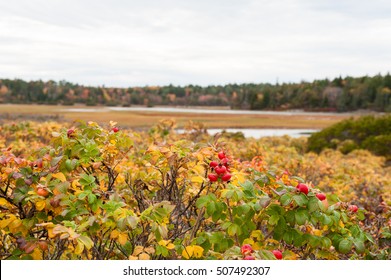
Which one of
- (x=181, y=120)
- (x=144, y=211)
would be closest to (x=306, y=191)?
(x=144, y=211)

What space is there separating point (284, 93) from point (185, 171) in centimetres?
12386

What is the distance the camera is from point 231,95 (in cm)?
15725

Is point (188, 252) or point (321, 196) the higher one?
point (321, 196)

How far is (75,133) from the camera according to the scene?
3186mm

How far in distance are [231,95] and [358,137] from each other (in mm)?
138639

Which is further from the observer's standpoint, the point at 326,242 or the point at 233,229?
the point at 326,242

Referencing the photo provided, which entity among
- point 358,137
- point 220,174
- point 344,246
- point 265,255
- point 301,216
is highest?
point 220,174

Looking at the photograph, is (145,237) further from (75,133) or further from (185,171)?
(75,133)

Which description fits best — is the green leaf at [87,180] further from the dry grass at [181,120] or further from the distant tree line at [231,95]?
the distant tree line at [231,95]

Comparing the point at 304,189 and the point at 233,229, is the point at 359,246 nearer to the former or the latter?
the point at 304,189

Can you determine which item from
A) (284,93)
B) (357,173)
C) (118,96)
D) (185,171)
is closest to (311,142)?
(357,173)

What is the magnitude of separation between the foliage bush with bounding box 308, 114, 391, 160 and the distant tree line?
76.9 meters

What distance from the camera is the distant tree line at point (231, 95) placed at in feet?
349

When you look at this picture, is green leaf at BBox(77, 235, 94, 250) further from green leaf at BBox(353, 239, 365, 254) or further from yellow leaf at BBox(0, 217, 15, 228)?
green leaf at BBox(353, 239, 365, 254)
